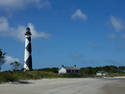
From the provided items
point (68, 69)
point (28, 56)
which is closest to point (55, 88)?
point (28, 56)

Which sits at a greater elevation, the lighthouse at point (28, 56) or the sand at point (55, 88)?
the lighthouse at point (28, 56)

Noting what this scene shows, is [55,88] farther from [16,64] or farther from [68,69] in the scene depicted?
[68,69]

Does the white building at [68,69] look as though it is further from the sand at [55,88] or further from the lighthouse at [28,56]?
the sand at [55,88]

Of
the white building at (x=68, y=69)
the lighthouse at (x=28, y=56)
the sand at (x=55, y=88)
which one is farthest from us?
the white building at (x=68, y=69)

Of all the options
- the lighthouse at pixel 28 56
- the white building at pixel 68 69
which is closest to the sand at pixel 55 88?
the lighthouse at pixel 28 56

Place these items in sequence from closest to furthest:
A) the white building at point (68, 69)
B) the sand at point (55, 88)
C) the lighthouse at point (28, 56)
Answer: the sand at point (55, 88), the lighthouse at point (28, 56), the white building at point (68, 69)

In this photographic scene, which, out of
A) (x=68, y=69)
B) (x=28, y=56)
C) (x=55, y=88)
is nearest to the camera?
(x=55, y=88)

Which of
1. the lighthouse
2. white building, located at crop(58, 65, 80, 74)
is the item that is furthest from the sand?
white building, located at crop(58, 65, 80, 74)

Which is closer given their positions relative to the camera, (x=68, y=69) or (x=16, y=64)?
(x=16, y=64)

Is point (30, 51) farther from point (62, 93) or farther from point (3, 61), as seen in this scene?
point (62, 93)

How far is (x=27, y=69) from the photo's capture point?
144 feet

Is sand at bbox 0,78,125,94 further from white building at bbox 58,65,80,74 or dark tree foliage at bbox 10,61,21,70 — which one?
white building at bbox 58,65,80,74

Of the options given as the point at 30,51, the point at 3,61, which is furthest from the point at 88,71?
the point at 3,61

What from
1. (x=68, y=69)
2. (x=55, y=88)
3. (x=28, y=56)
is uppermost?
(x=28, y=56)
